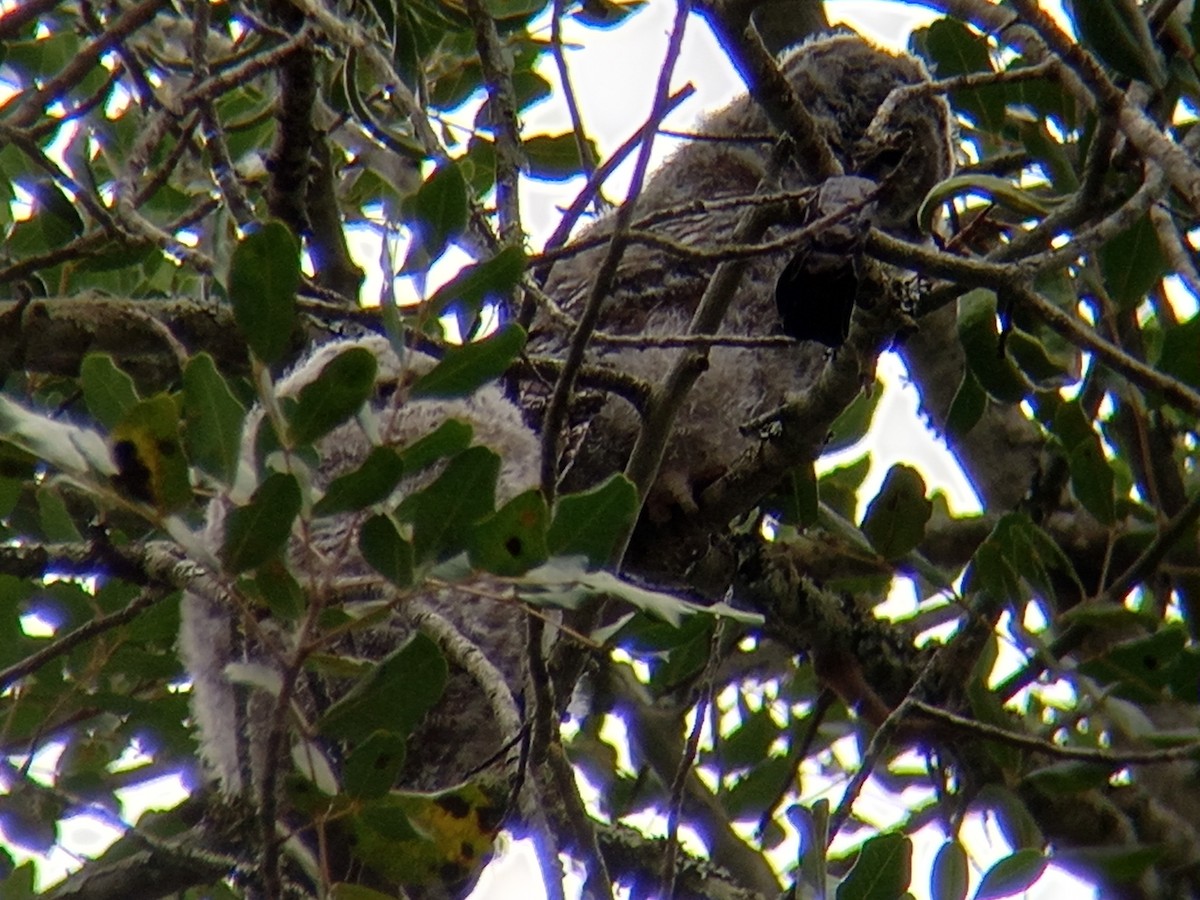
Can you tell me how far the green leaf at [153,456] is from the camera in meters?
1.43

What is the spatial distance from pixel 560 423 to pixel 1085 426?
4.05 ft

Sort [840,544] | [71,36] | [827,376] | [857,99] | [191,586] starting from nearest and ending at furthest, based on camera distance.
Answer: [191,586] → [827,376] → [71,36] → [840,544] → [857,99]

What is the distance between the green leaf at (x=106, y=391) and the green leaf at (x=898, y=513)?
1.75 meters

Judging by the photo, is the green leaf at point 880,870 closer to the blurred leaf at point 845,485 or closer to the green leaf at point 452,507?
the green leaf at point 452,507

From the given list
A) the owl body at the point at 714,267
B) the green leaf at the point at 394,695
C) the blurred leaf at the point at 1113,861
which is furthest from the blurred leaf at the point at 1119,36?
the blurred leaf at the point at 1113,861

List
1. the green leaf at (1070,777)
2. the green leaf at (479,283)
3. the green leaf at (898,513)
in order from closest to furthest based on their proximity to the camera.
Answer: the green leaf at (479,283) → the green leaf at (1070,777) → the green leaf at (898,513)

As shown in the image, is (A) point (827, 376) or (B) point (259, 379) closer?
(B) point (259, 379)

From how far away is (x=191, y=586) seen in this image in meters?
2.03

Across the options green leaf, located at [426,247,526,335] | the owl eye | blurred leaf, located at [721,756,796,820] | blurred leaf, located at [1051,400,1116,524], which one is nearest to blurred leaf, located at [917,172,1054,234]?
the owl eye

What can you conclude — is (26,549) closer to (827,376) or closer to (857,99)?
(827,376)

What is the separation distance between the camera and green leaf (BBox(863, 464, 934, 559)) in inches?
114

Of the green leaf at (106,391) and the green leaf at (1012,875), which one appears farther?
the green leaf at (1012,875)

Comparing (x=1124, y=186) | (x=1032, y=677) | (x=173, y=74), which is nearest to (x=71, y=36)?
(x=173, y=74)

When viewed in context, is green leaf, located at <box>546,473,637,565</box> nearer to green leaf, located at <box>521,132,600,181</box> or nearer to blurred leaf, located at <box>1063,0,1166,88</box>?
blurred leaf, located at <box>1063,0,1166,88</box>
